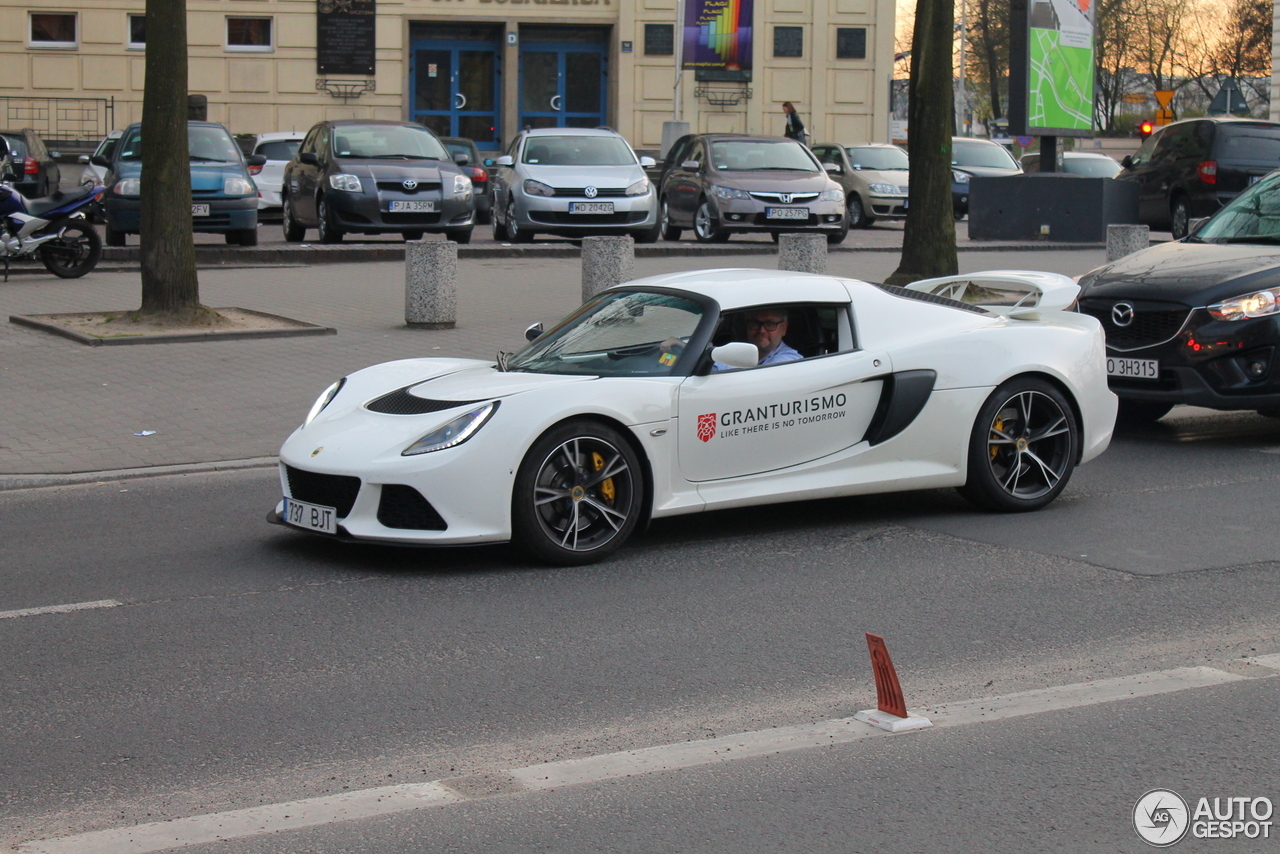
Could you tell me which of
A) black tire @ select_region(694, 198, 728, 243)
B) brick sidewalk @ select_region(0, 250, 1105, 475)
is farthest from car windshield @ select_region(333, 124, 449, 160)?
black tire @ select_region(694, 198, 728, 243)

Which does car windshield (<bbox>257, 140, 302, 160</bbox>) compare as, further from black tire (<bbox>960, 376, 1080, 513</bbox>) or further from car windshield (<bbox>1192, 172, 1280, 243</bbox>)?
black tire (<bbox>960, 376, 1080, 513</bbox>)

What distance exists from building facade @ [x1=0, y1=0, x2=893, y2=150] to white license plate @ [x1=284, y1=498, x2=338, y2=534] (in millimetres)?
34632

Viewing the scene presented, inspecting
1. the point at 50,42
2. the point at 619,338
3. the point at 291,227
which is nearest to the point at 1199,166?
the point at 291,227

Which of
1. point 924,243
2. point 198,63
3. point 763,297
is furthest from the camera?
point 198,63

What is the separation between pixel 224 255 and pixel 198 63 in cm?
2136

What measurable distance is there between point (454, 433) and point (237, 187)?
1498cm

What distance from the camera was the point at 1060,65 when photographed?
26219 mm

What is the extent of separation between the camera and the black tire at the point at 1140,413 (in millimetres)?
10977

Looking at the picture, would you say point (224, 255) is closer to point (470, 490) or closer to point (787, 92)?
point (470, 490)

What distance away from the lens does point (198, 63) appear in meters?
39.8

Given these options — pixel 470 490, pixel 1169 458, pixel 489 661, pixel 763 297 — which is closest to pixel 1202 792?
pixel 489 661

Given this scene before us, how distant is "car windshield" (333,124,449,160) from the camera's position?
21188 millimetres

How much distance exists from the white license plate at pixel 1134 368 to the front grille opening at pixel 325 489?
546 cm

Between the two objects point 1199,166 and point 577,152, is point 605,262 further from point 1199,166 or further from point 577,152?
point 1199,166
